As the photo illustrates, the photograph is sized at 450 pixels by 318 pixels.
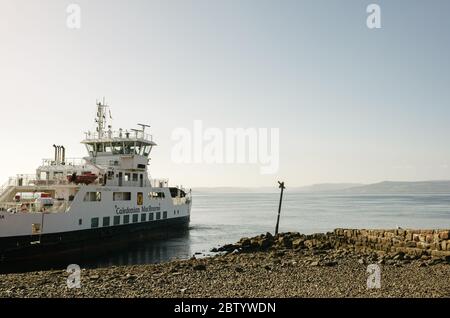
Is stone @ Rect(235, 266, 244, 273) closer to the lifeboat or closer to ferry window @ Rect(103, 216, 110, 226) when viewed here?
ferry window @ Rect(103, 216, 110, 226)

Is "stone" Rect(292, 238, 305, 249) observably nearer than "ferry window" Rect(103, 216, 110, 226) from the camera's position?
Yes

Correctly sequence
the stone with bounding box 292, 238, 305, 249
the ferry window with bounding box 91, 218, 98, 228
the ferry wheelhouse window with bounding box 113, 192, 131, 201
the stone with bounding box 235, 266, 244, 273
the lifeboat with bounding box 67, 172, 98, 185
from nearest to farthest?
1. the stone with bounding box 235, 266, 244, 273
2. the stone with bounding box 292, 238, 305, 249
3. the ferry window with bounding box 91, 218, 98, 228
4. the lifeboat with bounding box 67, 172, 98, 185
5. the ferry wheelhouse window with bounding box 113, 192, 131, 201

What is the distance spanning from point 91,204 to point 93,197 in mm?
812

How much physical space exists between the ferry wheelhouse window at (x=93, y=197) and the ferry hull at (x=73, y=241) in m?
2.33

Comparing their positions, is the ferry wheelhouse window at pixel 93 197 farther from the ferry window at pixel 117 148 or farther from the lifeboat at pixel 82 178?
the ferry window at pixel 117 148

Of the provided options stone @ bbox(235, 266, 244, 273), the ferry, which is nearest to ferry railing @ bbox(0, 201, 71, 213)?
the ferry

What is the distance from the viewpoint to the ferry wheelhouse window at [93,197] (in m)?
27.9

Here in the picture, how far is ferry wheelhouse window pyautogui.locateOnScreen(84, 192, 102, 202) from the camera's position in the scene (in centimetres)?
2788

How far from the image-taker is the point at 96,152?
3697cm

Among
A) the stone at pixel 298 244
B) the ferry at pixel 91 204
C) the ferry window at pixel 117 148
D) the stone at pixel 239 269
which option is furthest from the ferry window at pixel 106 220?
the stone at pixel 239 269
